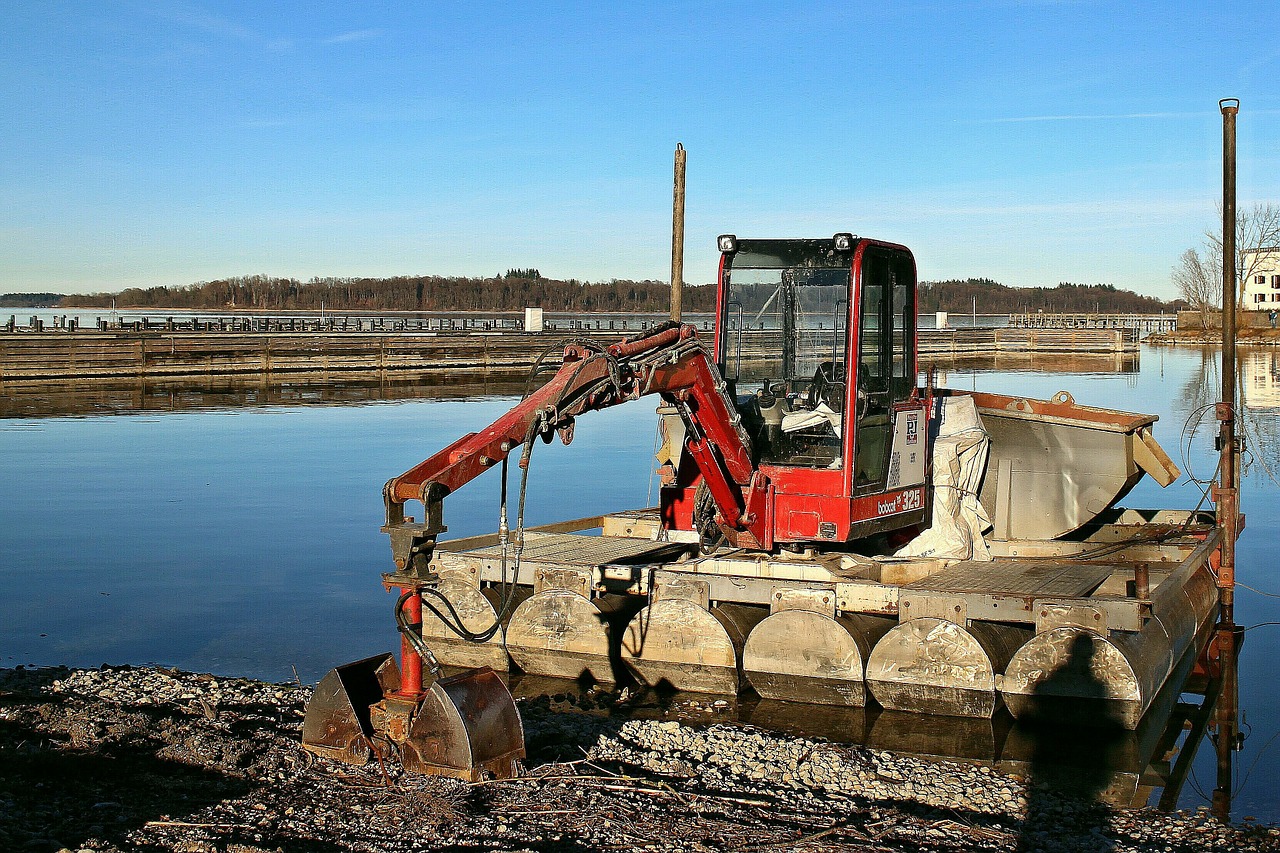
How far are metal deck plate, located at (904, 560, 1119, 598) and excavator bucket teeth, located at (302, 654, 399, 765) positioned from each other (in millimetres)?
4392

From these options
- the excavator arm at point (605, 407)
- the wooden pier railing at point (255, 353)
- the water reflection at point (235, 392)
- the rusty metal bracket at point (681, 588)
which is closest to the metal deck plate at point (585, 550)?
the rusty metal bracket at point (681, 588)

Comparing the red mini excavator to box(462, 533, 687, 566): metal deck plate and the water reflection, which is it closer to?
box(462, 533, 687, 566): metal deck plate

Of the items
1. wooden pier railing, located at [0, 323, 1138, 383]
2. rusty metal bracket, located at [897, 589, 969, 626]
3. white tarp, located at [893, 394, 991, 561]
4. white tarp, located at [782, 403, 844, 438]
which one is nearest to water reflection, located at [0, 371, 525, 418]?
wooden pier railing, located at [0, 323, 1138, 383]

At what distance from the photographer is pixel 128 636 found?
11289mm

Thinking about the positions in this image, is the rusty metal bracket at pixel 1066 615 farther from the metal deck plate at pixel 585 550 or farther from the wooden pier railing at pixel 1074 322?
the wooden pier railing at pixel 1074 322

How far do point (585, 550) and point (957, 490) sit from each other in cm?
358

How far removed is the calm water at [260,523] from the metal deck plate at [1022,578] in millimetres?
1527

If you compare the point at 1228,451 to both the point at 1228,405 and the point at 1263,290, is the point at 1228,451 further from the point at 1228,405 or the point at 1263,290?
the point at 1263,290

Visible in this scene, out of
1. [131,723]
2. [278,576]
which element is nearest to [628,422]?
[278,576]

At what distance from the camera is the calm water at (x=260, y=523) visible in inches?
433

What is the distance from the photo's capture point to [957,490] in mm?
12336

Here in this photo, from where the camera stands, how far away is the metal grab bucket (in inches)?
287

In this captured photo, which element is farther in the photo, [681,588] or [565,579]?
[565,579]

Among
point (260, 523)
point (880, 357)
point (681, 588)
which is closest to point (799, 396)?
point (880, 357)
